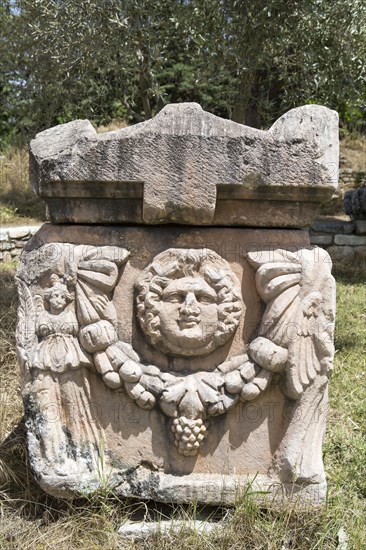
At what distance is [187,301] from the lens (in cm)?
233

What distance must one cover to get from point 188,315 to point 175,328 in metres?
0.08

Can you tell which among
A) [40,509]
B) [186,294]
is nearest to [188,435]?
[186,294]

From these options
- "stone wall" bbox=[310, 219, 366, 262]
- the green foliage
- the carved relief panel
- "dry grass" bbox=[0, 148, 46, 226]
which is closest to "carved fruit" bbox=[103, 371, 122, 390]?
the carved relief panel

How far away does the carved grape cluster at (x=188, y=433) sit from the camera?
2.36 meters

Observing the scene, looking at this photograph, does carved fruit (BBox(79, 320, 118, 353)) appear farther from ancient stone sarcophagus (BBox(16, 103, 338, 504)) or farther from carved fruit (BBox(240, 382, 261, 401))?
carved fruit (BBox(240, 382, 261, 401))

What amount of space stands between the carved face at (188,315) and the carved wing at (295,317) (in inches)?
7.9

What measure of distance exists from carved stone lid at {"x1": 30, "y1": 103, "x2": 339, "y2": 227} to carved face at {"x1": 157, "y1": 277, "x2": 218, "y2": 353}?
0.26 m

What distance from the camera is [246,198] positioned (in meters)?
2.34

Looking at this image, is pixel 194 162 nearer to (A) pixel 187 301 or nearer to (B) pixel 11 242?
(A) pixel 187 301

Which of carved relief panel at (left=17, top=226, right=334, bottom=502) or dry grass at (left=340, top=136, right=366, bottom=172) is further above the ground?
dry grass at (left=340, top=136, right=366, bottom=172)

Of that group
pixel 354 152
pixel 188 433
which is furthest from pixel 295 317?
pixel 354 152


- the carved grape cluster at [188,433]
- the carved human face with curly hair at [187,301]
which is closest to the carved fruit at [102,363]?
the carved human face with curly hair at [187,301]

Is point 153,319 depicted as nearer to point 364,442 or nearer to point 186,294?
point 186,294

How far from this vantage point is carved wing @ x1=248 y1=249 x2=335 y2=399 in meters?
2.35
